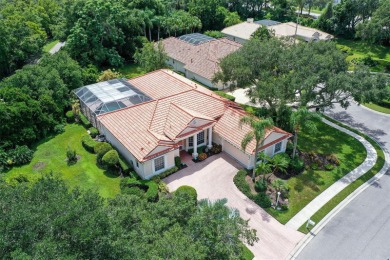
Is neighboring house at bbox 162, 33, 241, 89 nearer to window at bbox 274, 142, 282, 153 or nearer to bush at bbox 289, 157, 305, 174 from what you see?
window at bbox 274, 142, 282, 153

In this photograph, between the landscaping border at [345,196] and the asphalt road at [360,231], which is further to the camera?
the landscaping border at [345,196]

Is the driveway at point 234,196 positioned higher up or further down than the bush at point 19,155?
further down

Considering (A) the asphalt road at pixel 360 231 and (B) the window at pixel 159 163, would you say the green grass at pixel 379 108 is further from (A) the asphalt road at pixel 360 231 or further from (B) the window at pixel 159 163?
(B) the window at pixel 159 163

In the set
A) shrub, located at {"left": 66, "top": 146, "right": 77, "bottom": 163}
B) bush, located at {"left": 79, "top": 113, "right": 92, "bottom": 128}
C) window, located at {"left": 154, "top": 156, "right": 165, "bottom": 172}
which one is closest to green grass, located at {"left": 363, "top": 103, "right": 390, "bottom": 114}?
window, located at {"left": 154, "top": 156, "right": 165, "bottom": 172}

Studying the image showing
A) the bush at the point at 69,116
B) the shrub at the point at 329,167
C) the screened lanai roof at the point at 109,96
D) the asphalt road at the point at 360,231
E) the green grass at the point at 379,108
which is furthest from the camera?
the green grass at the point at 379,108

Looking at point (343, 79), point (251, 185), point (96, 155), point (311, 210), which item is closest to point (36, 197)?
point (96, 155)

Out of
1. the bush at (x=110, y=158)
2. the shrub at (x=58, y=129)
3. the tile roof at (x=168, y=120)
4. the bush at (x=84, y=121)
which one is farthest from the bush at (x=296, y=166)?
the shrub at (x=58, y=129)
